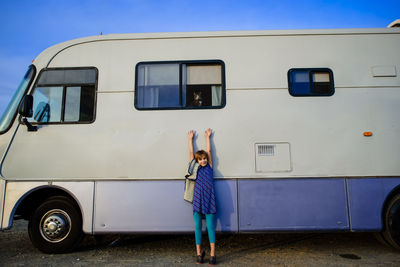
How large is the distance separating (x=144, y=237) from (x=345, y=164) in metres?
4.21

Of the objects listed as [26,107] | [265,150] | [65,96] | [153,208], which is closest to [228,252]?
[153,208]

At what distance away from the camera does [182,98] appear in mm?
4523

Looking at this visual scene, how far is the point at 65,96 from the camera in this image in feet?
15.1

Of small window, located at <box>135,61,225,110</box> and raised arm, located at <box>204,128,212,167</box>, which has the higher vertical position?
small window, located at <box>135,61,225,110</box>

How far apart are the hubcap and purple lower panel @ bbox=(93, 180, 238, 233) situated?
1.88ft

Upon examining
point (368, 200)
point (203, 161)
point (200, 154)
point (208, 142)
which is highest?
point (208, 142)

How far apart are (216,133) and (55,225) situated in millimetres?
3090

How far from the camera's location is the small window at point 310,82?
4488 millimetres

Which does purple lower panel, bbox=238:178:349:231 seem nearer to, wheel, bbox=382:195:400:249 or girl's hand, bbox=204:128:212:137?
wheel, bbox=382:195:400:249

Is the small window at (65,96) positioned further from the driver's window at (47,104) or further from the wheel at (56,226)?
the wheel at (56,226)

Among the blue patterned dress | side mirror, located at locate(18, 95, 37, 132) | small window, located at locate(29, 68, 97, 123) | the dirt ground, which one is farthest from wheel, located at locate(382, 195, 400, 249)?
side mirror, located at locate(18, 95, 37, 132)

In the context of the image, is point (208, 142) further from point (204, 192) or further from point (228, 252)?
point (228, 252)

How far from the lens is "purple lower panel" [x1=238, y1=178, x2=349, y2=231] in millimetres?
4223

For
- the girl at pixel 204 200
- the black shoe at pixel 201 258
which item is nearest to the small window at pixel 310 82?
the girl at pixel 204 200
